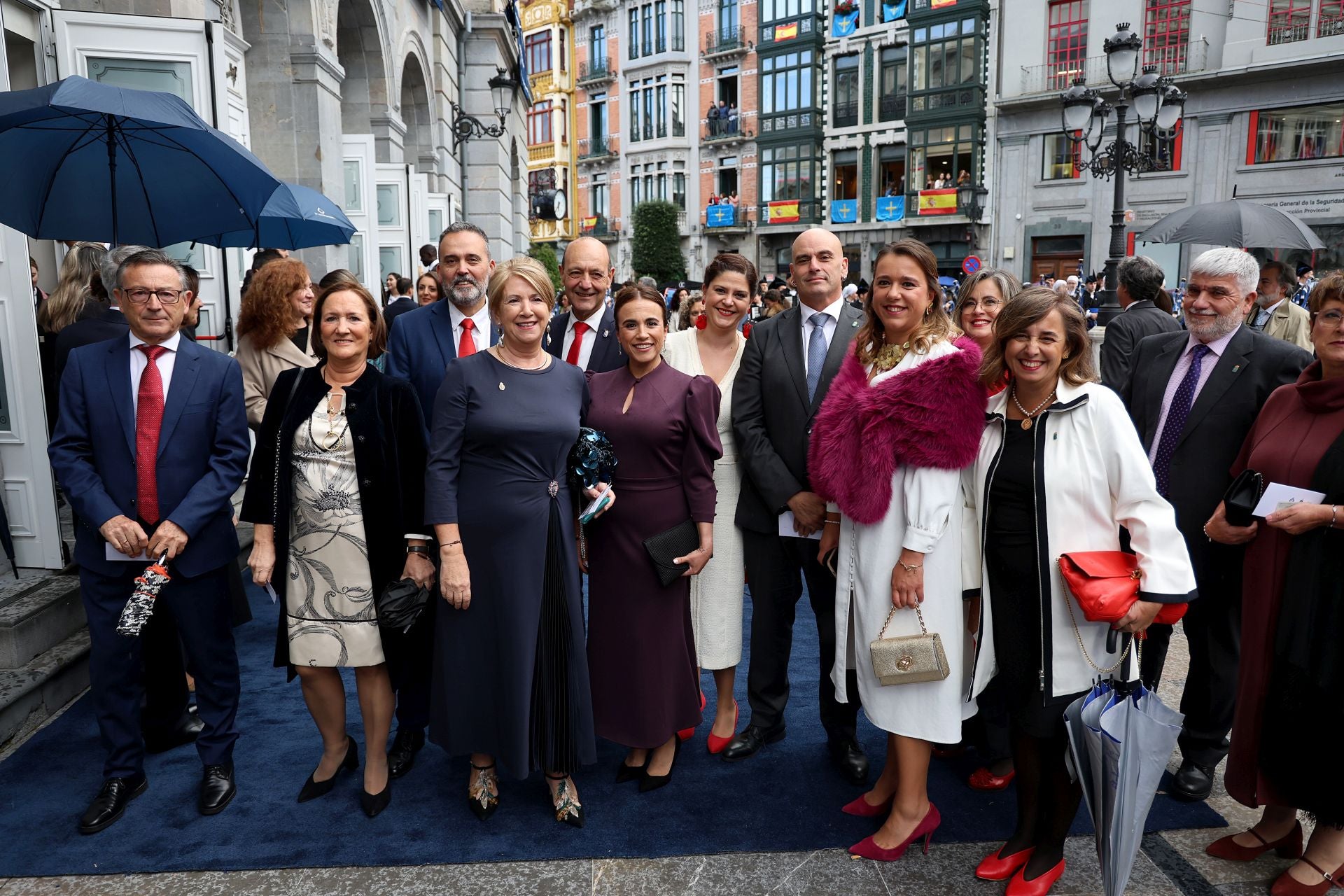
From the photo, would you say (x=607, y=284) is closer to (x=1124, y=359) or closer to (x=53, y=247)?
(x=1124, y=359)

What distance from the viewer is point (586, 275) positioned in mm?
4195

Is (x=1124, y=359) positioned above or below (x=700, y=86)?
below

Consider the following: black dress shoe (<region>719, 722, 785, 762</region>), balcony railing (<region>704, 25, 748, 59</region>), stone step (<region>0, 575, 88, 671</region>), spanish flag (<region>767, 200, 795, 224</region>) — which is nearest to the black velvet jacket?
black dress shoe (<region>719, 722, 785, 762</region>)

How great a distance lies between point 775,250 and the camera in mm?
39844

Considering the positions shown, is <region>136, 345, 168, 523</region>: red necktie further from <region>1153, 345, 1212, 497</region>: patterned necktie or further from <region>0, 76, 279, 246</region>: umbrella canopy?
<region>1153, 345, 1212, 497</region>: patterned necktie

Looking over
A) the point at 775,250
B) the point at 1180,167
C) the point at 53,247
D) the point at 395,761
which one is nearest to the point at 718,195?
the point at 775,250

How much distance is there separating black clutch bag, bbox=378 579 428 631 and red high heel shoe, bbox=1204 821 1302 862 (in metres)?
3.07

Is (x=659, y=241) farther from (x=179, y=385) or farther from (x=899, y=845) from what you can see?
(x=899, y=845)

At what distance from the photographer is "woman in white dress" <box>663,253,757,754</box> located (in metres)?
3.96

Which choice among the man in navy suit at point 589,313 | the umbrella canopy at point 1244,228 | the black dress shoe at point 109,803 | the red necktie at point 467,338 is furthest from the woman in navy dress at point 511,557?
the umbrella canopy at point 1244,228

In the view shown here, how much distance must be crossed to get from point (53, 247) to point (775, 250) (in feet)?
114

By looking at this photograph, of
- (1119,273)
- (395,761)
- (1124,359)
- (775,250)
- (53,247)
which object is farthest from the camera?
(775,250)

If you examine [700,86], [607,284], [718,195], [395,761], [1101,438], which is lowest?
[395,761]

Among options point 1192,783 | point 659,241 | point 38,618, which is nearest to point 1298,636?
point 1192,783
